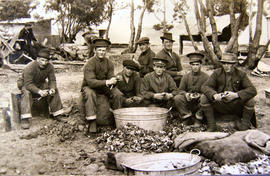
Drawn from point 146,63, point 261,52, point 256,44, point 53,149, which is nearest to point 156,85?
point 146,63

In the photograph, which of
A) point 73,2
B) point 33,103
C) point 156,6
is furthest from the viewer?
point 156,6

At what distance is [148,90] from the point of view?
509cm

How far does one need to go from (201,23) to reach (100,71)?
498 cm

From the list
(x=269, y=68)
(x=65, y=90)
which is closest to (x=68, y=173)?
(x=65, y=90)

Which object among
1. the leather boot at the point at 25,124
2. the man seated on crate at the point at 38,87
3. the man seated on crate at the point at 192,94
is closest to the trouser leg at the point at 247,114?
the man seated on crate at the point at 192,94

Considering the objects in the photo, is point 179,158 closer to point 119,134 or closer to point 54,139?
point 119,134

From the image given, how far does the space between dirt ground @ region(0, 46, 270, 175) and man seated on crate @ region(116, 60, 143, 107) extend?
38.5 inches

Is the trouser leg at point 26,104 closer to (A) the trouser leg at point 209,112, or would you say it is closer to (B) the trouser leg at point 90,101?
(B) the trouser leg at point 90,101

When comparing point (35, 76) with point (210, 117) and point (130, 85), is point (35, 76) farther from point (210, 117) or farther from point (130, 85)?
point (210, 117)

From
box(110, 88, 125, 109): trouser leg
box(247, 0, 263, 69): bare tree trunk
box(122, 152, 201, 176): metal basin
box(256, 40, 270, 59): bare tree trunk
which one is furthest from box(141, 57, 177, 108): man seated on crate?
box(256, 40, 270, 59): bare tree trunk

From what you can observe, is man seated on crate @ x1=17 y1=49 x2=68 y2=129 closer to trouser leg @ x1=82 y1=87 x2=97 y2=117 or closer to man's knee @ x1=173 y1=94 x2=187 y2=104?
trouser leg @ x1=82 y1=87 x2=97 y2=117

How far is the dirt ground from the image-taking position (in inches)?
127

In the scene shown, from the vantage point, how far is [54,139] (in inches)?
172

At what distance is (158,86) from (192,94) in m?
0.63
